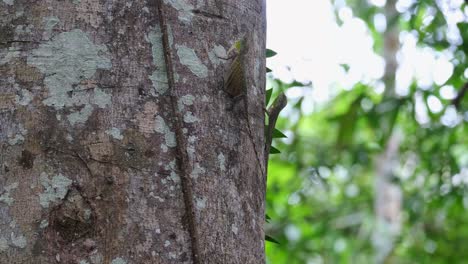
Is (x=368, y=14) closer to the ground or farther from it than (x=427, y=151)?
farther from it

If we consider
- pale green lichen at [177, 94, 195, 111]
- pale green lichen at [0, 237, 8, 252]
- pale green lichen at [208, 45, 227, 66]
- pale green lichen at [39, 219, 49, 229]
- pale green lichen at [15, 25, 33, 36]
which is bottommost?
pale green lichen at [0, 237, 8, 252]

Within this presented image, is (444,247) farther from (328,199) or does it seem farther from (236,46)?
(236,46)

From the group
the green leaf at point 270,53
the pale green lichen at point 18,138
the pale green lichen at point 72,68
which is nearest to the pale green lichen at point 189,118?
the pale green lichen at point 72,68

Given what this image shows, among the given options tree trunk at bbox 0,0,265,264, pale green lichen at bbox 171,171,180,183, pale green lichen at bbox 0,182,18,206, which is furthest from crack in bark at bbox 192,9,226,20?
pale green lichen at bbox 0,182,18,206

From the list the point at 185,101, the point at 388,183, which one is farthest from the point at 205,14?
the point at 388,183

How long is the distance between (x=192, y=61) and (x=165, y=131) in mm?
117

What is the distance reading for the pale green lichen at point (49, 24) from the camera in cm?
106

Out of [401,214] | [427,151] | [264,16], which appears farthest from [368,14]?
[401,214]

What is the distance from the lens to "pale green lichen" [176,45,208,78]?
3.63 feet

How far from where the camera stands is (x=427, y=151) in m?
4.02

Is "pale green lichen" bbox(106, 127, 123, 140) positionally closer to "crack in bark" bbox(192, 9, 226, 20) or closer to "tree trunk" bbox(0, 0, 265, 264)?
"tree trunk" bbox(0, 0, 265, 264)

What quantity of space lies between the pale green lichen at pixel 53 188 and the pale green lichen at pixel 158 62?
0.18 metres

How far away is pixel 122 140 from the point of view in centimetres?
102

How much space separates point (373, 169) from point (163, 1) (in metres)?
6.81
